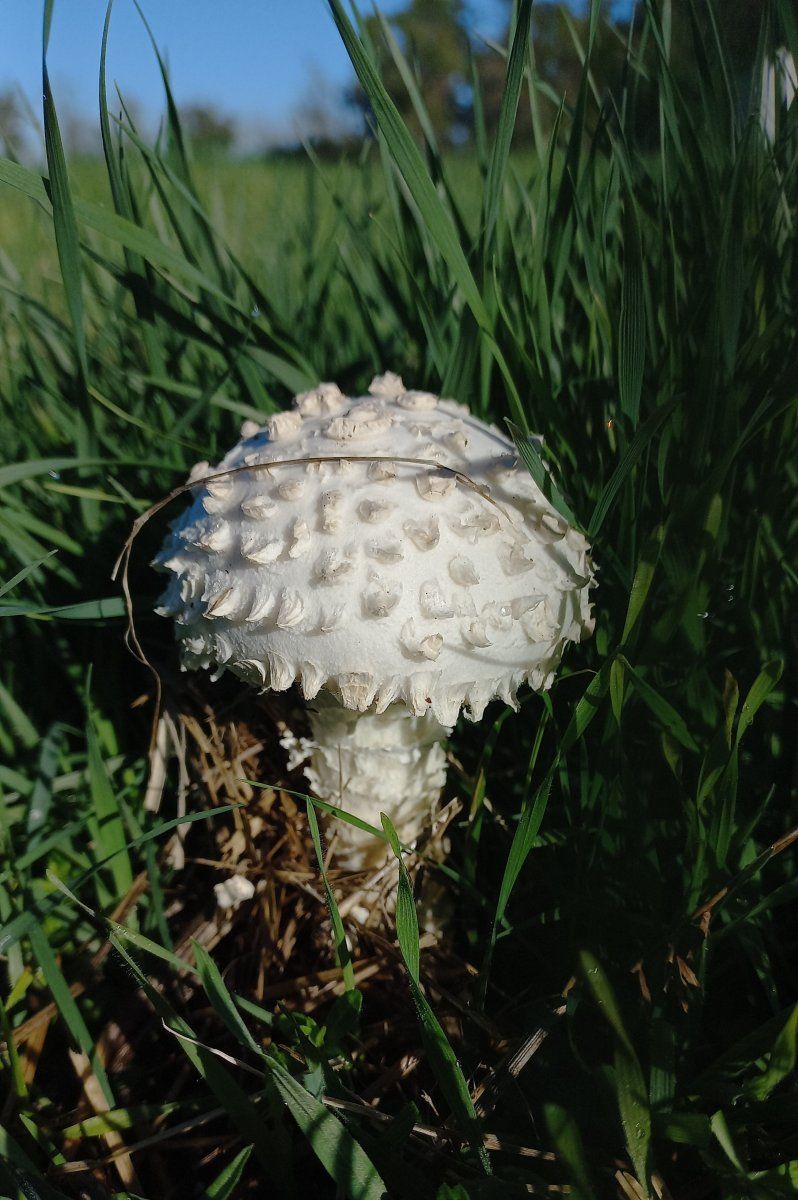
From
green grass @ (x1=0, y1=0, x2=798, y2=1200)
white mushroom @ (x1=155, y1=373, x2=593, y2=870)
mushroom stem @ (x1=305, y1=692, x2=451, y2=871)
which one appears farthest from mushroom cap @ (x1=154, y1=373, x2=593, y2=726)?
mushroom stem @ (x1=305, y1=692, x2=451, y2=871)

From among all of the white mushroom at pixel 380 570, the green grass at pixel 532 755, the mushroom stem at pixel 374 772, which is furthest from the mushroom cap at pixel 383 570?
the mushroom stem at pixel 374 772

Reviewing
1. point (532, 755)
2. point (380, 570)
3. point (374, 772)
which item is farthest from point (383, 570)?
point (374, 772)

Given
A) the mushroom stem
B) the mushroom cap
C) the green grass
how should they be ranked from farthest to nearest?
the mushroom stem, the mushroom cap, the green grass

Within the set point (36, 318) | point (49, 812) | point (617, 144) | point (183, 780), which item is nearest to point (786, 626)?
point (617, 144)

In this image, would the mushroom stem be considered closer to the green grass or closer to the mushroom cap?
the green grass

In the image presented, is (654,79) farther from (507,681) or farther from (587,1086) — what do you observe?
(587,1086)

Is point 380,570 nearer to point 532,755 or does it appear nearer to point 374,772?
point 532,755
